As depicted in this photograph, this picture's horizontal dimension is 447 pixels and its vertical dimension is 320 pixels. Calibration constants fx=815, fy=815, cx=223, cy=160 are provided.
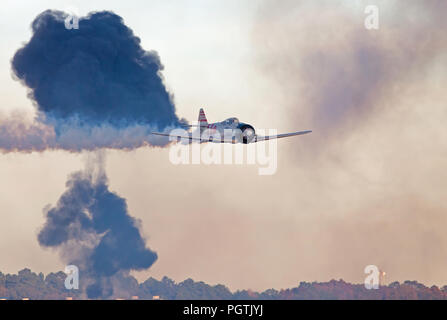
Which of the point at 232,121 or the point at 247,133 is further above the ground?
the point at 232,121

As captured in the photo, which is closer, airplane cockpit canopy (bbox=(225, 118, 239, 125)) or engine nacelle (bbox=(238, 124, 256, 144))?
engine nacelle (bbox=(238, 124, 256, 144))

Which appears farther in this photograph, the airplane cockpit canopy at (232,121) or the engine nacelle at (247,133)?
the airplane cockpit canopy at (232,121)

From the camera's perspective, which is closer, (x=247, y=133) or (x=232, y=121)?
(x=247, y=133)

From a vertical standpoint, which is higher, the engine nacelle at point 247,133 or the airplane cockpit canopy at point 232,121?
the airplane cockpit canopy at point 232,121

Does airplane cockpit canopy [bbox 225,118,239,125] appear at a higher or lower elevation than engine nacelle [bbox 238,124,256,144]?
higher
